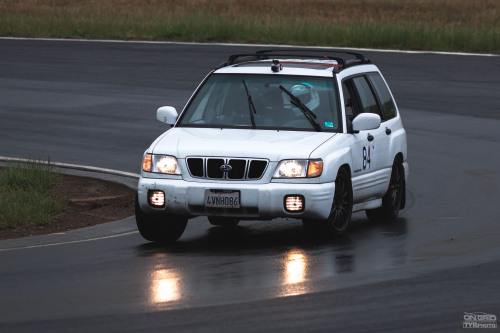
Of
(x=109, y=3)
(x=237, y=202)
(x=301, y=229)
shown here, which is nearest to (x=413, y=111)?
(x=301, y=229)

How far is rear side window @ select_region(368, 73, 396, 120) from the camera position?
15016mm

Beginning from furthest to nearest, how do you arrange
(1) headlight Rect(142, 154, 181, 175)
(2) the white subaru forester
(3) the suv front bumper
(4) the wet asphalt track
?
(1) headlight Rect(142, 154, 181, 175) < (2) the white subaru forester < (3) the suv front bumper < (4) the wet asphalt track

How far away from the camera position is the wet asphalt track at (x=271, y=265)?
9375 mm

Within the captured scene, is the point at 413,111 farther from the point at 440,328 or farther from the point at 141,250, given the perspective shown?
the point at 440,328

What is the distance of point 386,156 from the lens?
14523 millimetres

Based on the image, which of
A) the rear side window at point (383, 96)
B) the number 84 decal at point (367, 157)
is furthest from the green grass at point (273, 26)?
the number 84 decal at point (367, 157)

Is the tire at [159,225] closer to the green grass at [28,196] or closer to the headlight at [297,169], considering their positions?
the headlight at [297,169]

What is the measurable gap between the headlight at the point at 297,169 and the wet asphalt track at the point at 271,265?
0.70 metres

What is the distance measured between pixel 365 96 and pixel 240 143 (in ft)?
7.86

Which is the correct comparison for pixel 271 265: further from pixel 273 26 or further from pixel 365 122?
pixel 273 26

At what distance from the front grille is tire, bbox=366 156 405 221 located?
8.70 ft

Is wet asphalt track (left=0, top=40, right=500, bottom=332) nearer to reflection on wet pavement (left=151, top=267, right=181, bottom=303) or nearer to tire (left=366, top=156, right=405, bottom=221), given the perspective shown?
reflection on wet pavement (left=151, top=267, right=181, bottom=303)

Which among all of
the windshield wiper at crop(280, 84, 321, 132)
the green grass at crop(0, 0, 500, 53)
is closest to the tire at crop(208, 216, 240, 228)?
the windshield wiper at crop(280, 84, 321, 132)

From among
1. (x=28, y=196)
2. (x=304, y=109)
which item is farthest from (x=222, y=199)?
(x=28, y=196)
